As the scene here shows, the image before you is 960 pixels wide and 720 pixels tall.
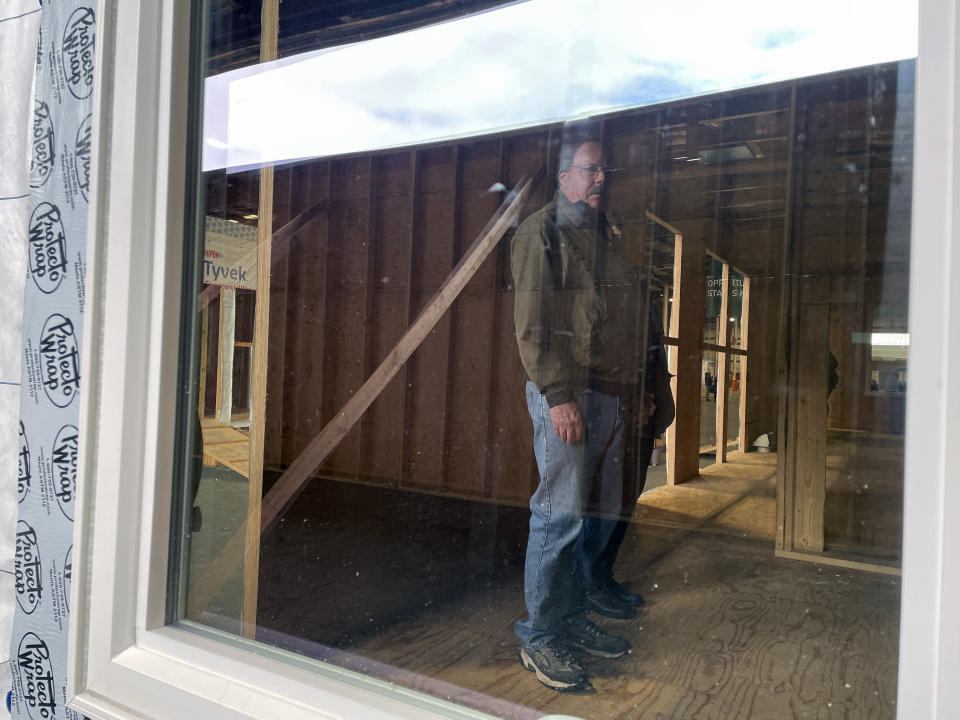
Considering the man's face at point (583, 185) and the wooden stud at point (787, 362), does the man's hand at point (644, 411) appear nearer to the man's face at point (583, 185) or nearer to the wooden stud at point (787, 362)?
the wooden stud at point (787, 362)

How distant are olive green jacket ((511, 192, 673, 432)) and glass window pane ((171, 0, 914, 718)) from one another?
0.05 ft

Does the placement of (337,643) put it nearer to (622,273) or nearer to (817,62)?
(622,273)

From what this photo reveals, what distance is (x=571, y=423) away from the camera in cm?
156

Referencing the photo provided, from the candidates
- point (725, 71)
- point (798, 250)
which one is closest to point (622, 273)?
point (798, 250)

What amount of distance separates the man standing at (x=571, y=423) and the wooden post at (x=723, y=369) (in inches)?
19.0

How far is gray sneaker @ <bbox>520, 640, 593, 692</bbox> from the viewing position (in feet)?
4.76

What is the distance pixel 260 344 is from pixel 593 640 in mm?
1162

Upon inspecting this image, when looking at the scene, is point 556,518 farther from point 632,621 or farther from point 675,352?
point 675,352

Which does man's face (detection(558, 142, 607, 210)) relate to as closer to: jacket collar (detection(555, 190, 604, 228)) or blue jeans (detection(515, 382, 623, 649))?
jacket collar (detection(555, 190, 604, 228))

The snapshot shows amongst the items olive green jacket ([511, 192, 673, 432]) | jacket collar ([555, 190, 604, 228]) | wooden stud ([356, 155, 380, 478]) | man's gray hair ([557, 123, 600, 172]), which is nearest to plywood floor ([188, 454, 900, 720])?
wooden stud ([356, 155, 380, 478])

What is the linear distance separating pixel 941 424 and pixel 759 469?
8.03 ft

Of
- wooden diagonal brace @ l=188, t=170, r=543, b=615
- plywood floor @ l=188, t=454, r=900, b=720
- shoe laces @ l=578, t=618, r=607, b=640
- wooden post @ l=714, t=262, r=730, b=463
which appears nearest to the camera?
plywood floor @ l=188, t=454, r=900, b=720

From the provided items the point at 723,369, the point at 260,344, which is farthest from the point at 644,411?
the point at 260,344

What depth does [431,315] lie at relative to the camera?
10.9ft
